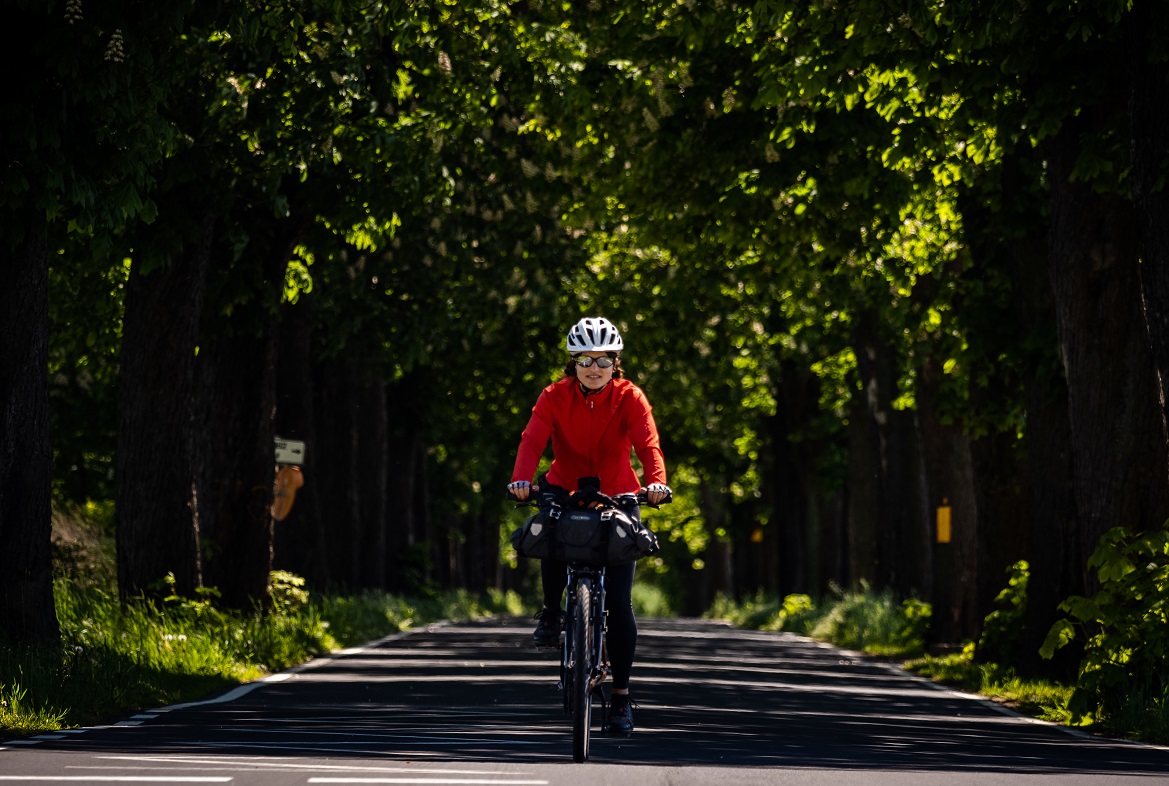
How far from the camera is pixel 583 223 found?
24141 millimetres

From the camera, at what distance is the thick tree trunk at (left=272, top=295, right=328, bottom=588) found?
29562 millimetres

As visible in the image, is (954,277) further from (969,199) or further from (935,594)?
(935,594)

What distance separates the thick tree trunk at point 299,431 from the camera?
97.0 feet

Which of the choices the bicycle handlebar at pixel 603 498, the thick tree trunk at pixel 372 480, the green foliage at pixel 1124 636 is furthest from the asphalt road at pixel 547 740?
the thick tree trunk at pixel 372 480

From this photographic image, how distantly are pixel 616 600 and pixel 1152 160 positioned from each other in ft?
17.7

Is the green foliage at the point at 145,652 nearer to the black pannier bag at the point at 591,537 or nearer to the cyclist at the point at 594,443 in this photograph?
the cyclist at the point at 594,443

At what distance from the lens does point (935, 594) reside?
25.7 m

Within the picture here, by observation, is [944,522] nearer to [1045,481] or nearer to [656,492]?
[1045,481]

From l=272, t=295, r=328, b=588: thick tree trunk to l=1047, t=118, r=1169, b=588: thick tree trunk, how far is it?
43.6 ft

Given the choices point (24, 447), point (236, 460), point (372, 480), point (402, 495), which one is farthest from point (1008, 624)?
point (402, 495)

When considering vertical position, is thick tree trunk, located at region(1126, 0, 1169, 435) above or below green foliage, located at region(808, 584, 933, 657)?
above

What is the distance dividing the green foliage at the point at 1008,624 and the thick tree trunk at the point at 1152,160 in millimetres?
6060

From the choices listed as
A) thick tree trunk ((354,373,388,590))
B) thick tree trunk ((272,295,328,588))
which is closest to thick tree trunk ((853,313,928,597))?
thick tree trunk ((272,295,328,588))

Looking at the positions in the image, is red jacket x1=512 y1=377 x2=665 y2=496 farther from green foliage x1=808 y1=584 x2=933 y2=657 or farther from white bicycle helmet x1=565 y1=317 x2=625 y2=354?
green foliage x1=808 y1=584 x2=933 y2=657
